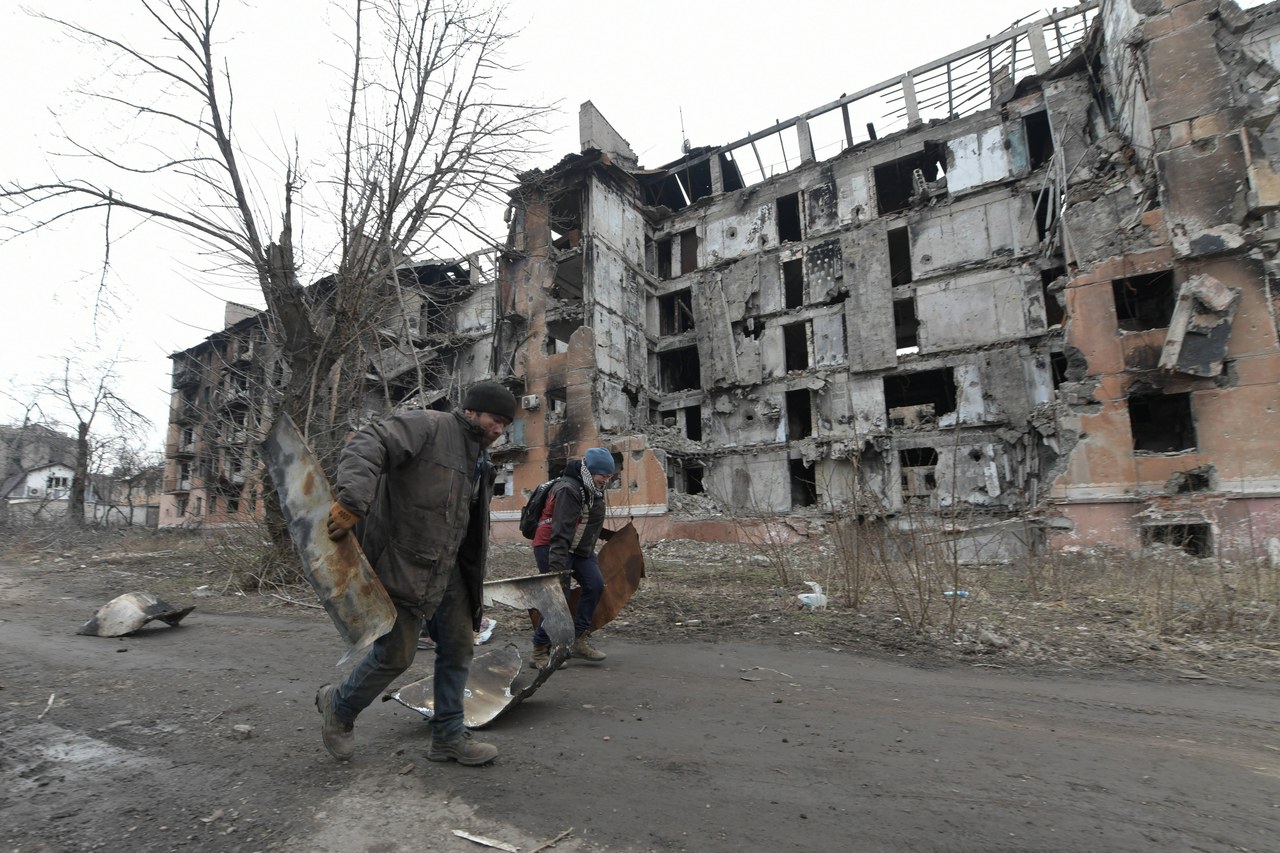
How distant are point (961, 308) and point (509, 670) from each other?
21.4 metres

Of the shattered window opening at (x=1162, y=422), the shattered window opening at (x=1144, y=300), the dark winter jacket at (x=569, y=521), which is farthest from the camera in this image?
the shattered window opening at (x=1162, y=422)

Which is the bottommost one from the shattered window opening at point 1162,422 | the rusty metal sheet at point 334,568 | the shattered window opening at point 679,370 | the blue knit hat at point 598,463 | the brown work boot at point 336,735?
the brown work boot at point 336,735

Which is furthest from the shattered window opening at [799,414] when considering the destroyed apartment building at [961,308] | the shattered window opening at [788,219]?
the shattered window opening at [788,219]

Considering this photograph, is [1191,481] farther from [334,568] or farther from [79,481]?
[79,481]

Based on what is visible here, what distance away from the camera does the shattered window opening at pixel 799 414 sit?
2339 cm

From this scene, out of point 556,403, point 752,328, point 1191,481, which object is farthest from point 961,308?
point 556,403

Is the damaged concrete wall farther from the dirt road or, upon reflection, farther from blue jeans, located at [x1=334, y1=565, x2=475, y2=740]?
blue jeans, located at [x1=334, y1=565, x2=475, y2=740]

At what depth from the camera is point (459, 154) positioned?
9969 millimetres

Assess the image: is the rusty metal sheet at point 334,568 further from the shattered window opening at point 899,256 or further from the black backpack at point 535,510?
the shattered window opening at point 899,256

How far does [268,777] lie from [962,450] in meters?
20.9

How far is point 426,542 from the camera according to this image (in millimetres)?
2676

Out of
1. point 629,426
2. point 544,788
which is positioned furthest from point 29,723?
point 629,426

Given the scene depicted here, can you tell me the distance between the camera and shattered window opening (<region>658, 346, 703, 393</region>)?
1067 inches

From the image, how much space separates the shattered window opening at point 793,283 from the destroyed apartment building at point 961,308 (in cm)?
14
